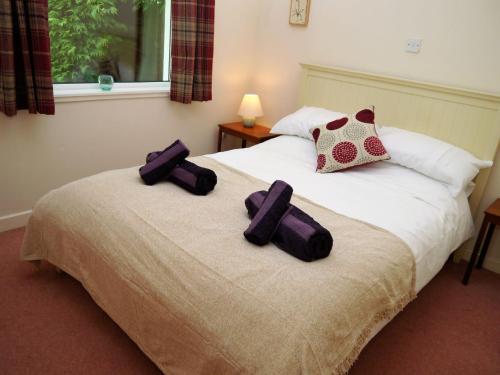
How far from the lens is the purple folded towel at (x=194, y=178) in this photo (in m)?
2.04

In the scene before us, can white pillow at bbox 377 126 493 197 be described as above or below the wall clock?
below

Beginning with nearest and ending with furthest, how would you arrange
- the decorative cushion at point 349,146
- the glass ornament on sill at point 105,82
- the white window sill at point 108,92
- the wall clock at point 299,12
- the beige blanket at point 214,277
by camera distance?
the beige blanket at point 214,277
the decorative cushion at point 349,146
the white window sill at point 108,92
the glass ornament on sill at point 105,82
the wall clock at point 299,12

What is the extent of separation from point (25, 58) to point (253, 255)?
5.72ft

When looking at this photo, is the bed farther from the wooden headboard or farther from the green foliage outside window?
the green foliage outside window

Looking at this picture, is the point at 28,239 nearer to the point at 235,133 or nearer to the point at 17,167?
the point at 17,167

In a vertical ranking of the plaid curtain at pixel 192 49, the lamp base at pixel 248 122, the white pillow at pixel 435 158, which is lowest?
the lamp base at pixel 248 122

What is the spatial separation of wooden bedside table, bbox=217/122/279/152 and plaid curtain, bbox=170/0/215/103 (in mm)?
388

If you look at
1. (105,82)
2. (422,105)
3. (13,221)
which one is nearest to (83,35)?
(105,82)

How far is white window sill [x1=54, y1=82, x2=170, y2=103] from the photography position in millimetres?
2688

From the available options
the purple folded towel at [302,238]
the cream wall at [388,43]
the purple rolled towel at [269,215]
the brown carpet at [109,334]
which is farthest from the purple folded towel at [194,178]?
the cream wall at [388,43]

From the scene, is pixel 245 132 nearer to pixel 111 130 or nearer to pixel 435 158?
pixel 111 130

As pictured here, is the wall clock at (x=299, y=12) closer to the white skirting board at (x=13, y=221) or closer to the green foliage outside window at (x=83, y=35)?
the green foliage outside window at (x=83, y=35)

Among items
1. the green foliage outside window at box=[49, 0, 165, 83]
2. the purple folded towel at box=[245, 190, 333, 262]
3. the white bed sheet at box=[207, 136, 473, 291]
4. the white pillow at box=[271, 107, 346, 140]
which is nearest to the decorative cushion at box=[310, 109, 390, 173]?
the white bed sheet at box=[207, 136, 473, 291]

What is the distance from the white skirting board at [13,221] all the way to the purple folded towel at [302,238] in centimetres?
186
